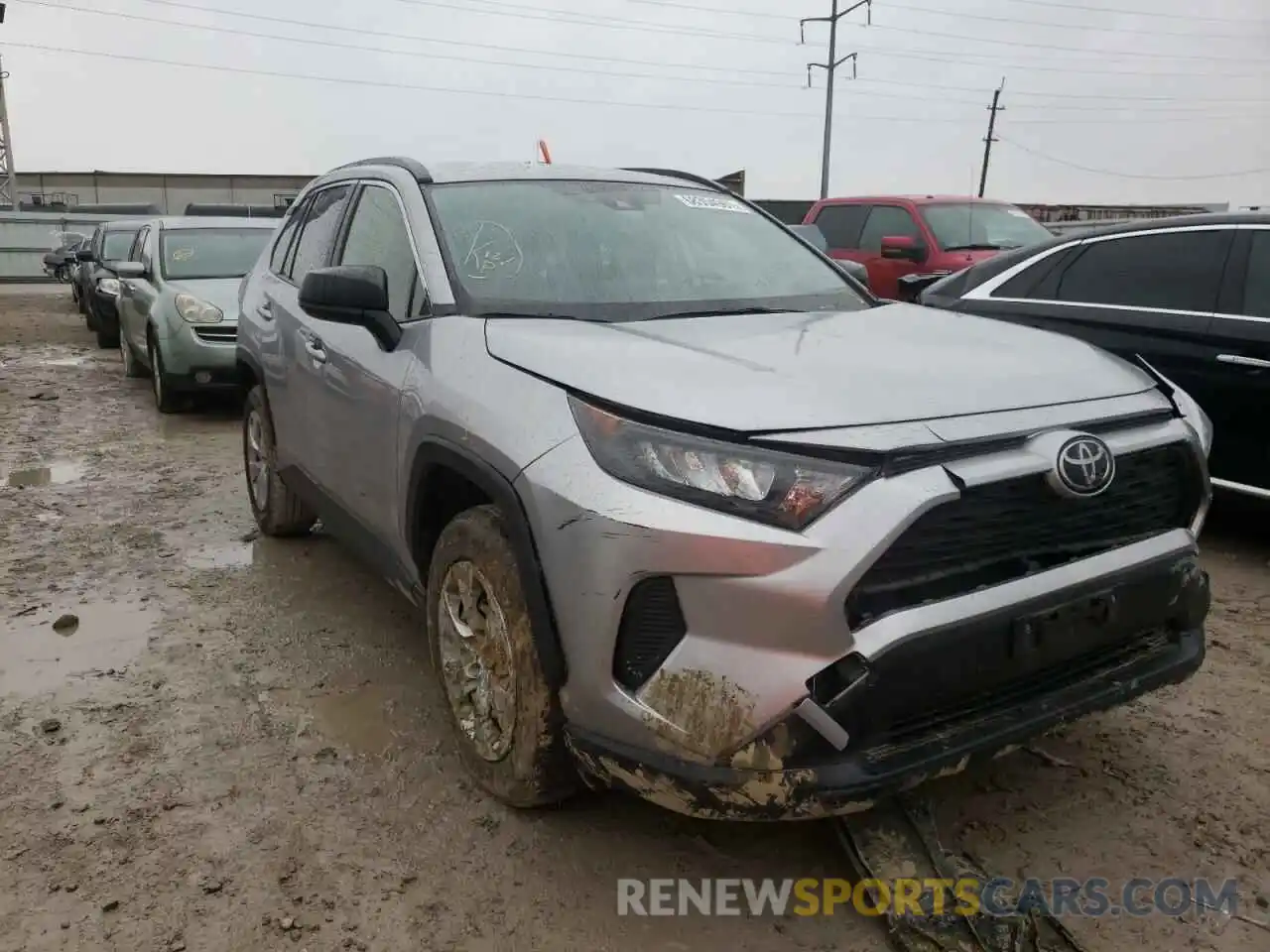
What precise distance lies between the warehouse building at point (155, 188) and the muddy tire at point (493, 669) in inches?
1964

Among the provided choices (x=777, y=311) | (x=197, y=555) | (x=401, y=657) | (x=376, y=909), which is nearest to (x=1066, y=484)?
(x=777, y=311)

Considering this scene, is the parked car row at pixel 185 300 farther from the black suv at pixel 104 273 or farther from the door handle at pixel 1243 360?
the door handle at pixel 1243 360

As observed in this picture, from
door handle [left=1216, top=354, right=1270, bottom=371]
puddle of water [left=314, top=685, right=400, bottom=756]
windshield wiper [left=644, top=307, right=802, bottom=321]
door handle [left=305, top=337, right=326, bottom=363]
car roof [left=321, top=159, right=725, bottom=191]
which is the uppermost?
car roof [left=321, top=159, right=725, bottom=191]

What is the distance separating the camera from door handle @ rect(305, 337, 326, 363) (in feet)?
12.1

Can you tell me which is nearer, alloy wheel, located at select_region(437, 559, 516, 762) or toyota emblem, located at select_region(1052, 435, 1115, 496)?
toyota emblem, located at select_region(1052, 435, 1115, 496)

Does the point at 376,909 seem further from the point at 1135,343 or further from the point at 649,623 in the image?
the point at 1135,343

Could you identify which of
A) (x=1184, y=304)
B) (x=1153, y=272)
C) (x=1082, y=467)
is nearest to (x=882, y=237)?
(x=1153, y=272)

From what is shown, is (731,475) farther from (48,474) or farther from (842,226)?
(842,226)

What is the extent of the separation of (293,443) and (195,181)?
173ft

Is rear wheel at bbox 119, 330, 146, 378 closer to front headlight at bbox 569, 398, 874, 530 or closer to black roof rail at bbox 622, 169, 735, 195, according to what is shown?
black roof rail at bbox 622, 169, 735, 195

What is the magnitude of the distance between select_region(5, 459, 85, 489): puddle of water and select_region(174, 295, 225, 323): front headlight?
1.77m

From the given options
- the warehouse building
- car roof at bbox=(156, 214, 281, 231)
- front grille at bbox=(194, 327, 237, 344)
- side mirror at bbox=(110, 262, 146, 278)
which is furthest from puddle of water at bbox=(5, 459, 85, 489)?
the warehouse building

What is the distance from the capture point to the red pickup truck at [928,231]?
9.63 metres

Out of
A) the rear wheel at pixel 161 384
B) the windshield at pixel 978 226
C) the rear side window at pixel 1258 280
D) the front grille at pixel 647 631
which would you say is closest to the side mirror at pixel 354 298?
the front grille at pixel 647 631
